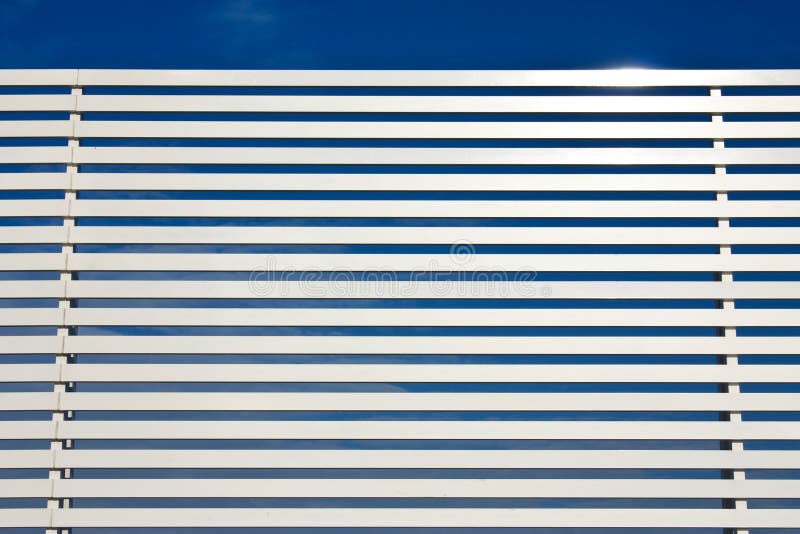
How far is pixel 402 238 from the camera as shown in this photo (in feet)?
10.3

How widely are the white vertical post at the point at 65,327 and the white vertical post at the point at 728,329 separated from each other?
9.05 ft

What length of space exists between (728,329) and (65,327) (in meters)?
2.81

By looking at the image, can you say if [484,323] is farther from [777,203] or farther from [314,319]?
[777,203]

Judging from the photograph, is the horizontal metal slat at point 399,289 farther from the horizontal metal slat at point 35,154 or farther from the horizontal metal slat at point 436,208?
the horizontal metal slat at point 35,154

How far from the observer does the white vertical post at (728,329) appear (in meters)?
3.07

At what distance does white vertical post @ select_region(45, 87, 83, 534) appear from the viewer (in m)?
3.10

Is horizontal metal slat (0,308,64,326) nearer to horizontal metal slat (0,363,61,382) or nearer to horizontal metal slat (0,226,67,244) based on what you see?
horizontal metal slat (0,363,61,382)

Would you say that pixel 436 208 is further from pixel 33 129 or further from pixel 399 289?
pixel 33 129

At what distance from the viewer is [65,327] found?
3.18 meters

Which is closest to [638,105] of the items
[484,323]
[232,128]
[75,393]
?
[484,323]

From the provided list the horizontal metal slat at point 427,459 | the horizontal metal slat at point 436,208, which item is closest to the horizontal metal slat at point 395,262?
the horizontal metal slat at point 436,208

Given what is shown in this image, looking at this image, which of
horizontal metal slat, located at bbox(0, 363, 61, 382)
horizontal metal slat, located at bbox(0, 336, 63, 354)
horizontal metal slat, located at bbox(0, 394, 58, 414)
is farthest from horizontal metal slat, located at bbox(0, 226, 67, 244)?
horizontal metal slat, located at bbox(0, 394, 58, 414)

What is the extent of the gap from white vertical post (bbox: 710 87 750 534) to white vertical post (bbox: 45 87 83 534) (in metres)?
2.76
